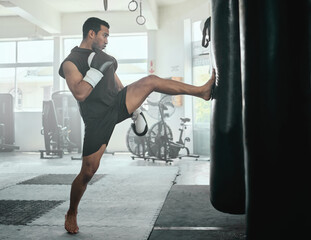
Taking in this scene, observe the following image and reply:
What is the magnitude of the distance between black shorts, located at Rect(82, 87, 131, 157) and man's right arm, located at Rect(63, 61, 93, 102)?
0.18 meters

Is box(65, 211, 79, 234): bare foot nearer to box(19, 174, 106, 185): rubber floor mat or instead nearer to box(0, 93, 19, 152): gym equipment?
box(19, 174, 106, 185): rubber floor mat

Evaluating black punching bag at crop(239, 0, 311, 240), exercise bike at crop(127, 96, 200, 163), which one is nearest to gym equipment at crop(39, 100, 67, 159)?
exercise bike at crop(127, 96, 200, 163)

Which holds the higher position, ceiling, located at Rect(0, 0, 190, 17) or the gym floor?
ceiling, located at Rect(0, 0, 190, 17)

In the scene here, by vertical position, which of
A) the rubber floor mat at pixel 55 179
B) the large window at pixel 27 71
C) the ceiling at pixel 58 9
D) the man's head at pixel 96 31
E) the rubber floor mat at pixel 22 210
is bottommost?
the rubber floor mat at pixel 22 210

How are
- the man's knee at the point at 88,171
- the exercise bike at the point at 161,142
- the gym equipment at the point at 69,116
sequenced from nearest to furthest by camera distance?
the man's knee at the point at 88,171 < the exercise bike at the point at 161,142 < the gym equipment at the point at 69,116

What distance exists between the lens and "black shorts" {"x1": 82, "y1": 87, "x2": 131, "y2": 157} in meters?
2.15

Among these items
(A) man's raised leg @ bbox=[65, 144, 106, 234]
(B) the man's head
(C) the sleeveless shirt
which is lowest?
(A) man's raised leg @ bbox=[65, 144, 106, 234]

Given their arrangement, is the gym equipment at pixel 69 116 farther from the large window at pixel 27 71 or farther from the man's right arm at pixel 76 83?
the man's right arm at pixel 76 83

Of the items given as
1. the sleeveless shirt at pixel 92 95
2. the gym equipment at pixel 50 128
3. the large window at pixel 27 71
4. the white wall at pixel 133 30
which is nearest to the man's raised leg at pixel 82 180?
the sleeveless shirt at pixel 92 95

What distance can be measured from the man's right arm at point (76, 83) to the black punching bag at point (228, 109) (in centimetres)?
76

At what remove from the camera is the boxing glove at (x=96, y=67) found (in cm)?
206

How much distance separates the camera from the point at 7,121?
28.5ft

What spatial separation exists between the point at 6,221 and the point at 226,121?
1.73 meters

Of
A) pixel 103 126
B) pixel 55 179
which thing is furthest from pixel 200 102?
pixel 103 126
